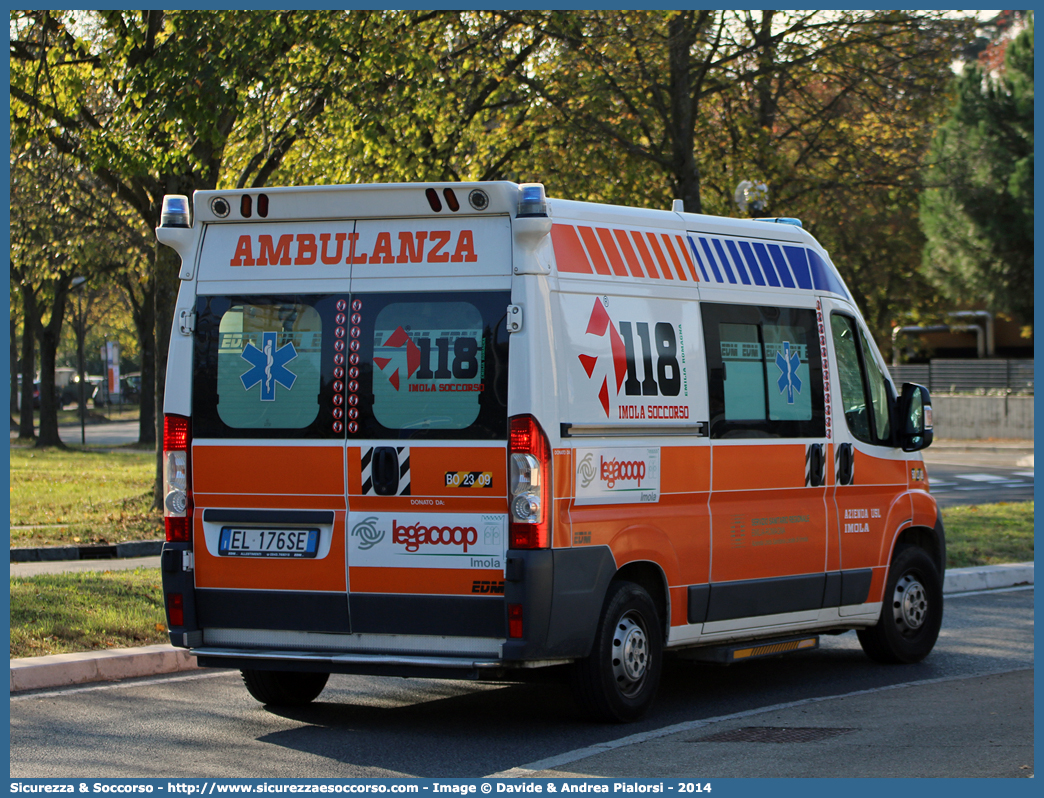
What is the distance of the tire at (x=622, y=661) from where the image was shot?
724 cm

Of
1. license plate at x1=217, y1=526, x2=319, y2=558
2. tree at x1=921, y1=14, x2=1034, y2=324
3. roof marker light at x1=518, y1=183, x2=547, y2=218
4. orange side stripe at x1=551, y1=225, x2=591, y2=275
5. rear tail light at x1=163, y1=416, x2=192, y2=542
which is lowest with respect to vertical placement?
license plate at x1=217, y1=526, x2=319, y2=558

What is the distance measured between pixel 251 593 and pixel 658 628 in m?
2.20

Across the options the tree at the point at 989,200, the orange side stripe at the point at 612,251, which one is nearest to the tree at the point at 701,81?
the orange side stripe at the point at 612,251

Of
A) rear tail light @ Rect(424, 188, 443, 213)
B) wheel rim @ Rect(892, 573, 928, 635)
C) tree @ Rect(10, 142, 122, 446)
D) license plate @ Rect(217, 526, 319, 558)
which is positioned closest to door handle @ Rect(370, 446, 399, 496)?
license plate @ Rect(217, 526, 319, 558)

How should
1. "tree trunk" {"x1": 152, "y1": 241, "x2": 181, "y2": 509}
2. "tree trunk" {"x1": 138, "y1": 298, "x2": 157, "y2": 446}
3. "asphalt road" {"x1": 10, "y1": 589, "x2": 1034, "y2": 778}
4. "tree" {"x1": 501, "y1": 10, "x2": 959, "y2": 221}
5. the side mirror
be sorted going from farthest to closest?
"tree trunk" {"x1": 138, "y1": 298, "x2": 157, "y2": 446} → "tree trunk" {"x1": 152, "y1": 241, "x2": 181, "y2": 509} → "tree" {"x1": 501, "y1": 10, "x2": 959, "y2": 221} → the side mirror → "asphalt road" {"x1": 10, "y1": 589, "x2": 1034, "y2": 778}

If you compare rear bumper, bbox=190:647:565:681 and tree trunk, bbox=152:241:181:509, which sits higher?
tree trunk, bbox=152:241:181:509

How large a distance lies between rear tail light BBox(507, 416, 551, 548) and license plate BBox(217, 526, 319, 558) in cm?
112

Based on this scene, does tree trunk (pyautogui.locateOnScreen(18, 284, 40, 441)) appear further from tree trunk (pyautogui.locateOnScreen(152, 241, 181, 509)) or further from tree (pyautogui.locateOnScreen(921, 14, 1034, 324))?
tree (pyautogui.locateOnScreen(921, 14, 1034, 324))

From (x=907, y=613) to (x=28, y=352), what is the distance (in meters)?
33.8

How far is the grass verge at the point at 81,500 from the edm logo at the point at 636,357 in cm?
1059

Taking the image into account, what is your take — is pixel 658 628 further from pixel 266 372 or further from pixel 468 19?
pixel 468 19

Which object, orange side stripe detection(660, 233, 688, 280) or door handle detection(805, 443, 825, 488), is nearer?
orange side stripe detection(660, 233, 688, 280)

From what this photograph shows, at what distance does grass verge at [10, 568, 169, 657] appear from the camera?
9.24 meters

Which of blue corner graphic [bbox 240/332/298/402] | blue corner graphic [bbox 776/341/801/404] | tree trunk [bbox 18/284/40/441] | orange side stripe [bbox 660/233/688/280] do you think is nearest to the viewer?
blue corner graphic [bbox 240/332/298/402]
